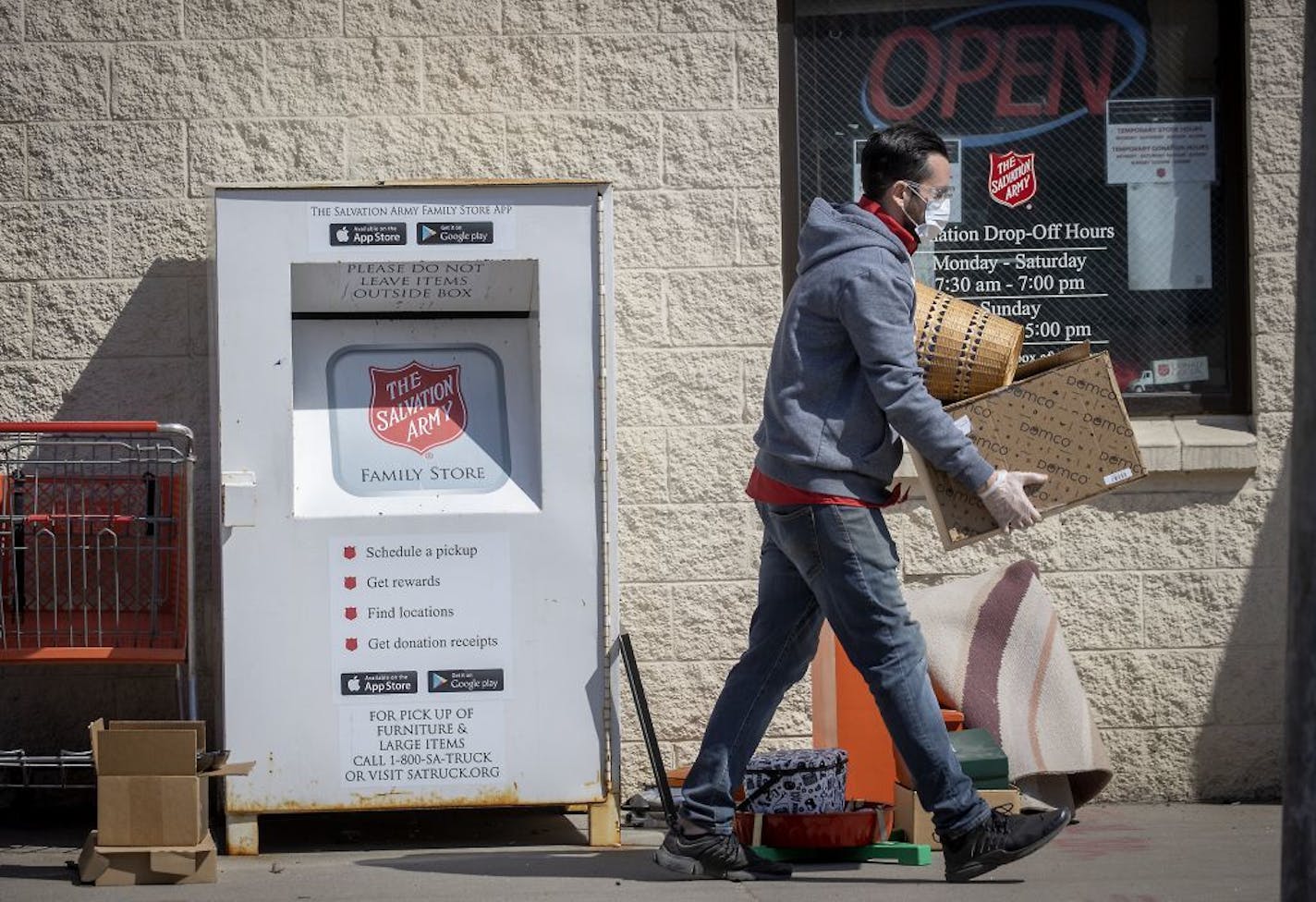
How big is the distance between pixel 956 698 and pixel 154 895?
8.14ft

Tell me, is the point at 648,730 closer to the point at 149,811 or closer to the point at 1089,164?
the point at 149,811

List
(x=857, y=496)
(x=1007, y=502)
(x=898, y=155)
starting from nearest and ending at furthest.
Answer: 1. (x=1007, y=502)
2. (x=857, y=496)
3. (x=898, y=155)

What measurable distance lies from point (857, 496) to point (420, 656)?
1377mm

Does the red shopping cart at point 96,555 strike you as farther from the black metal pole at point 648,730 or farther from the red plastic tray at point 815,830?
the red plastic tray at point 815,830

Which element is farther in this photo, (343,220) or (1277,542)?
(1277,542)

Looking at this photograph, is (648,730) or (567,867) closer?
(567,867)

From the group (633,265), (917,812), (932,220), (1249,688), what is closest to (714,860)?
(917,812)

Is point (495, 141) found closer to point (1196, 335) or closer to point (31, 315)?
point (31, 315)

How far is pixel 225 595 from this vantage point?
5035mm

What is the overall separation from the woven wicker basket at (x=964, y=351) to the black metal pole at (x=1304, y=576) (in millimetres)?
1441

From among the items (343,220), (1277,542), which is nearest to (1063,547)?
(1277,542)

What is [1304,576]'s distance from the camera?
10.5 ft

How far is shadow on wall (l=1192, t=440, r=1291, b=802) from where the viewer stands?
6180 millimetres

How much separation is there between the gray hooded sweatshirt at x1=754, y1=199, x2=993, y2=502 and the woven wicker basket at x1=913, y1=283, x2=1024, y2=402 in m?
0.20
